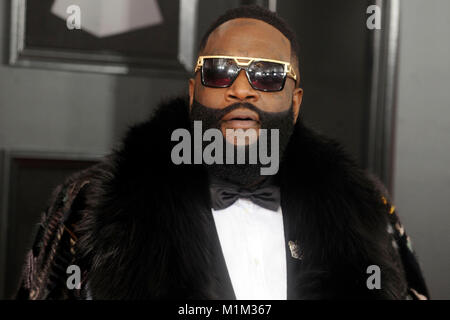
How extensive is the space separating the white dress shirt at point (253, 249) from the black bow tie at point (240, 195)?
0.7 inches

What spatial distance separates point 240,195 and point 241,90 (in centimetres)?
24

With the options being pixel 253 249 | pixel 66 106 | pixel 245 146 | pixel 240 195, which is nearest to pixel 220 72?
pixel 245 146

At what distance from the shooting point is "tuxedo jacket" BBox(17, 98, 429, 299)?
3.93 ft

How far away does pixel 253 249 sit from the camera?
1300 mm

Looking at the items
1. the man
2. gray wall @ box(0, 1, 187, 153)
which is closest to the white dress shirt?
the man

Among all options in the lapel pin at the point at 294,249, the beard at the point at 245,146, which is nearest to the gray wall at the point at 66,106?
the beard at the point at 245,146

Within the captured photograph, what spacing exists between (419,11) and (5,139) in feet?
4.52

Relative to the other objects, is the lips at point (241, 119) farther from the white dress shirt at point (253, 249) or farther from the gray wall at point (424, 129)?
the gray wall at point (424, 129)

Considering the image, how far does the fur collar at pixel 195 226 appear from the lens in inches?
47.0

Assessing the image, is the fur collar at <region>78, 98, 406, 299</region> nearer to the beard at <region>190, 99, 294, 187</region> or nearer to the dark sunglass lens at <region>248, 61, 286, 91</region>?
the beard at <region>190, 99, 294, 187</region>

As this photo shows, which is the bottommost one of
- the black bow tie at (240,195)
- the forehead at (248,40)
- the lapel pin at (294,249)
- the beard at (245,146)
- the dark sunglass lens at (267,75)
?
the lapel pin at (294,249)

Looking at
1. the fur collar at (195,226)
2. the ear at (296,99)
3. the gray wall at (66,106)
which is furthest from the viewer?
the gray wall at (66,106)

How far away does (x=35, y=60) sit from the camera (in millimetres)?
1909

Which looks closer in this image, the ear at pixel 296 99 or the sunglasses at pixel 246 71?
the sunglasses at pixel 246 71
